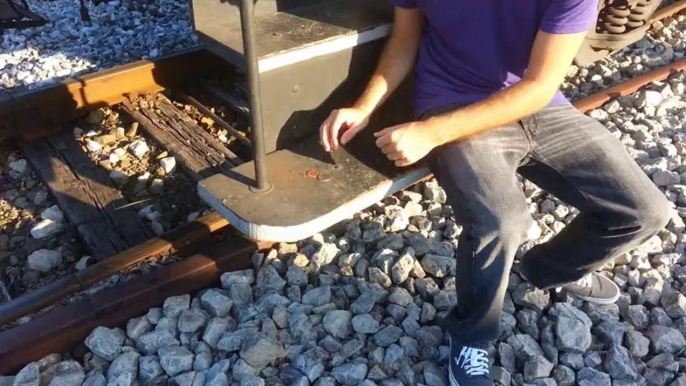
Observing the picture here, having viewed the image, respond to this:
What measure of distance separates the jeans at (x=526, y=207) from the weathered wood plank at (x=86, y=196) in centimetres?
143

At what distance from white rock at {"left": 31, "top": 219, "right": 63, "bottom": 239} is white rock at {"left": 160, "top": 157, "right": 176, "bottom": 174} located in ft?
1.89

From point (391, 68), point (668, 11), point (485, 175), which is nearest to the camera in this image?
point (485, 175)

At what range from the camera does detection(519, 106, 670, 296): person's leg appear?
2.52 m

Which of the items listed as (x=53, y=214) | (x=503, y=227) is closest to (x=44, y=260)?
(x=53, y=214)

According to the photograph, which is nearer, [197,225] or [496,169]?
[496,169]

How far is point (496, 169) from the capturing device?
8.30ft

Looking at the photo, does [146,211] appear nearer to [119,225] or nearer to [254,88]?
[119,225]

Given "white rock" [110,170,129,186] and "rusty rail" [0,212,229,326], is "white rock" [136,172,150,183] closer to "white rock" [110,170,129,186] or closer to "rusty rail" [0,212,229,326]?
"white rock" [110,170,129,186]

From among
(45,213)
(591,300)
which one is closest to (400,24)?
(591,300)

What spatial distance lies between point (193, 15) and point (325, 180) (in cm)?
81

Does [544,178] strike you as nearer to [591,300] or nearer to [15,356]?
[591,300]

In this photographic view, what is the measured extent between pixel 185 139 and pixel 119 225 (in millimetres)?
711

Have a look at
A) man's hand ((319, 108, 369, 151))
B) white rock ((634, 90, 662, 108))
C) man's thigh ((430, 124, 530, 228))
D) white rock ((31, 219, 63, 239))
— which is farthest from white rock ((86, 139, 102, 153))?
white rock ((634, 90, 662, 108))

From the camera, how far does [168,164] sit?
3.60m
